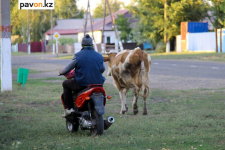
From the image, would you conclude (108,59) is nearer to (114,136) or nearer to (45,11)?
(114,136)

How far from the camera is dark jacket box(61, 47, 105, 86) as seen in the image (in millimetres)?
6637

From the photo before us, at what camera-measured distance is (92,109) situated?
6.58 meters

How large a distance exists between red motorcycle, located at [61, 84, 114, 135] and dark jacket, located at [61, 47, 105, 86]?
141 mm

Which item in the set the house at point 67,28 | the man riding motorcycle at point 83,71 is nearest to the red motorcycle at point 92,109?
the man riding motorcycle at point 83,71

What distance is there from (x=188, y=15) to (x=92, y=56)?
129 feet

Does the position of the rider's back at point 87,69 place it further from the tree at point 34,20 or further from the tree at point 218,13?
the tree at point 34,20

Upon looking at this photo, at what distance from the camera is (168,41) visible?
45062 mm

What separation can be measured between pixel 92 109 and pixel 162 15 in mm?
39411

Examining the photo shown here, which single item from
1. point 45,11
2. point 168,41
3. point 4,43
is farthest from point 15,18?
point 4,43

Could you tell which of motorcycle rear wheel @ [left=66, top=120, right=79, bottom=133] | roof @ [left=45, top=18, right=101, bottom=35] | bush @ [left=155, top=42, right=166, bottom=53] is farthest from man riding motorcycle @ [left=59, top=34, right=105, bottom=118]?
roof @ [left=45, top=18, right=101, bottom=35]

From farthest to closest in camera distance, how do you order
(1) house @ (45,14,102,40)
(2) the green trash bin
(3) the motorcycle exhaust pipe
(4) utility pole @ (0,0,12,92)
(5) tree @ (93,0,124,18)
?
(5) tree @ (93,0,124,18)
(1) house @ (45,14,102,40)
(2) the green trash bin
(4) utility pole @ (0,0,12,92)
(3) the motorcycle exhaust pipe

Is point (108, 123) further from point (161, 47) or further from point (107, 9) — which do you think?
point (107, 9)

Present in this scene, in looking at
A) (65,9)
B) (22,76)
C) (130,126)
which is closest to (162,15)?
(22,76)

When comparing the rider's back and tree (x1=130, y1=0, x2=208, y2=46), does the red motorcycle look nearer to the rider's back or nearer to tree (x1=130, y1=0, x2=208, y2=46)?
the rider's back
